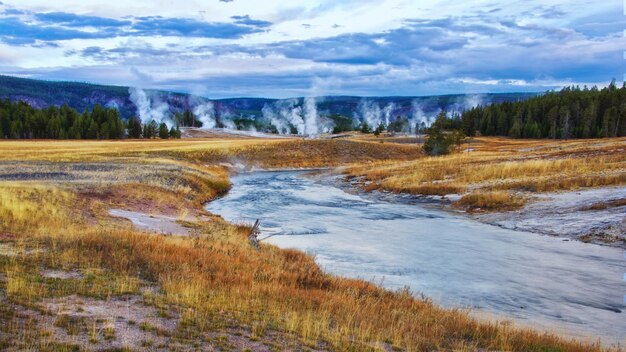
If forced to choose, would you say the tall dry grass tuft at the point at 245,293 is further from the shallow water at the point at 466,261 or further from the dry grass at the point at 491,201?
the dry grass at the point at 491,201

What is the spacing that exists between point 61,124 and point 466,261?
108075 millimetres

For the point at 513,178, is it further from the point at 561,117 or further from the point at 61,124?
the point at 61,124

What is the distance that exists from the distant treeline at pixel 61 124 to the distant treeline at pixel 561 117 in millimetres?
71332

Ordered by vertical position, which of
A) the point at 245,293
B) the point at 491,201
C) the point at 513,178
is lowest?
the point at 491,201

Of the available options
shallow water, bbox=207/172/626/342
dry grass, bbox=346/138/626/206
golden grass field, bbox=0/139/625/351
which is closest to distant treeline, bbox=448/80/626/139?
dry grass, bbox=346/138/626/206

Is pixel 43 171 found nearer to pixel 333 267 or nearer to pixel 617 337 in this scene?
pixel 333 267

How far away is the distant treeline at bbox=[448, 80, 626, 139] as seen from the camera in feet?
369

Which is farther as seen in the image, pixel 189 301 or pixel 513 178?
pixel 513 178

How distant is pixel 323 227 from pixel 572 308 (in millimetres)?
14450

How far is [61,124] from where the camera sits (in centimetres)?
10888

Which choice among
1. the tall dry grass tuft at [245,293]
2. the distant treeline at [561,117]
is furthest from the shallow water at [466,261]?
the distant treeline at [561,117]

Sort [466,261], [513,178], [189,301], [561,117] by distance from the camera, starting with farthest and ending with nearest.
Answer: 1. [561,117]
2. [513,178]
3. [466,261]
4. [189,301]

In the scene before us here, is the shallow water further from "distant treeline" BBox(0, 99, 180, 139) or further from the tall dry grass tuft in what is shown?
"distant treeline" BBox(0, 99, 180, 139)

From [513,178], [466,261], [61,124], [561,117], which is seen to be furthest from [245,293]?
[561,117]
